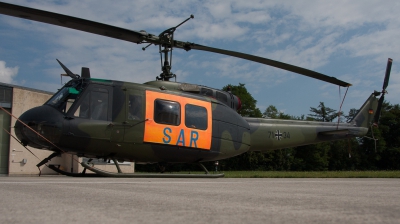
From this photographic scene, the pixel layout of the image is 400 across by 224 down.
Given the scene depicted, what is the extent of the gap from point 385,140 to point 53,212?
200ft

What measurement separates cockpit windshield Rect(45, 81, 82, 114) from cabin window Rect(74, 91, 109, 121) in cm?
24

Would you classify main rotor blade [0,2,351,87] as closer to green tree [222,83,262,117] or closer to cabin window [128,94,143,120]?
cabin window [128,94,143,120]

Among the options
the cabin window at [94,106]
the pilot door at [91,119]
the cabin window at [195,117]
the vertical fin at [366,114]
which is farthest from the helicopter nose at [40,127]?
the vertical fin at [366,114]

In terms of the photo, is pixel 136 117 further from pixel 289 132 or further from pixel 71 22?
pixel 289 132

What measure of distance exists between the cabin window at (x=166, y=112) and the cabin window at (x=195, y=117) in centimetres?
26

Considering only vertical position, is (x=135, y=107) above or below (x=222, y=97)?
below

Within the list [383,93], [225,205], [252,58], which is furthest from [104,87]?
[383,93]

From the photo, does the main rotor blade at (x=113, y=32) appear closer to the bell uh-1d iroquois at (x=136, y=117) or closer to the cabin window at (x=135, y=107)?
the bell uh-1d iroquois at (x=136, y=117)

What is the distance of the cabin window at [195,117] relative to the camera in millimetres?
10298

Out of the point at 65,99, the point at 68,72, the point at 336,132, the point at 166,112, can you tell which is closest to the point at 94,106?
the point at 65,99

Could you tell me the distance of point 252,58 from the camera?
1109 cm

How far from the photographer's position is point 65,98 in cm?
939

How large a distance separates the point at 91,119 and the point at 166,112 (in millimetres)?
1800

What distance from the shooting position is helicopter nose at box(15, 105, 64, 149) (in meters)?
8.82
